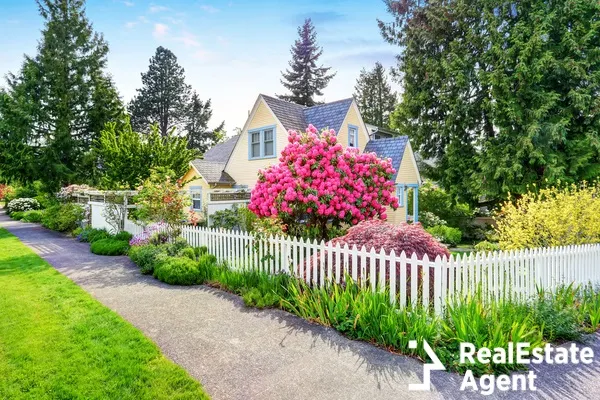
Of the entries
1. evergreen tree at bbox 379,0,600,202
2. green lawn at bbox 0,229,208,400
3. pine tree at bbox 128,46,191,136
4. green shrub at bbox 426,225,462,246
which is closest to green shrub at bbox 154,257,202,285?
green lawn at bbox 0,229,208,400

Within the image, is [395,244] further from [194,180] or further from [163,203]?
[194,180]

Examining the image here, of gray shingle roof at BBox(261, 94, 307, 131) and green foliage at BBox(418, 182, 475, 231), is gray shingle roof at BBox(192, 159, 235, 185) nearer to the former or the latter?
gray shingle roof at BBox(261, 94, 307, 131)

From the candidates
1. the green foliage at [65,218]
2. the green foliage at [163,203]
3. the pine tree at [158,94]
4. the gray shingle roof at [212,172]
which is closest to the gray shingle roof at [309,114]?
the gray shingle roof at [212,172]

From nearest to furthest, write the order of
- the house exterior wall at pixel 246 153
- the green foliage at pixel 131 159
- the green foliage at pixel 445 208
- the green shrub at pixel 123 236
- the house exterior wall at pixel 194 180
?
1. the green shrub at pixel 123 236
2. the green foliage at pixel 131 159
3. the house exterior wall at pixel 246 153
4. the house exterior wall at pixel 194 180
5. the green foliage at pixel 445 208

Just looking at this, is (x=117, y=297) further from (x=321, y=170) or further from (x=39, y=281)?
(x=321, y=170)

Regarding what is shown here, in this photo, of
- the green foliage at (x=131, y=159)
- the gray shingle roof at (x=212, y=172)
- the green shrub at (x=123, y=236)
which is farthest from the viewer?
the gray shingle roof at (x=212, y=172)

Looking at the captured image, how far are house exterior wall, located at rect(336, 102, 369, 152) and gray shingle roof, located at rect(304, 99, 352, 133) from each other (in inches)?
10.6

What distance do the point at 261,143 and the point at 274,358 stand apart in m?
15.0

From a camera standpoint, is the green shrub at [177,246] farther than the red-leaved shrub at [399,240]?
Yes

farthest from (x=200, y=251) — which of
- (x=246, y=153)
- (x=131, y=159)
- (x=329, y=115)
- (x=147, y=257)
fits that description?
(x=329, y=115)

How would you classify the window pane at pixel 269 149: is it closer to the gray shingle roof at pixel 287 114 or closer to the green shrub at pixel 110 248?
the gray shingle roof at pixel 287 114

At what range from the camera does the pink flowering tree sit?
30.0 feet

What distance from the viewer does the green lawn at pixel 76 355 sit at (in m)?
3.66

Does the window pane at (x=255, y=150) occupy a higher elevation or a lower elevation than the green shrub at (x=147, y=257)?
higher
